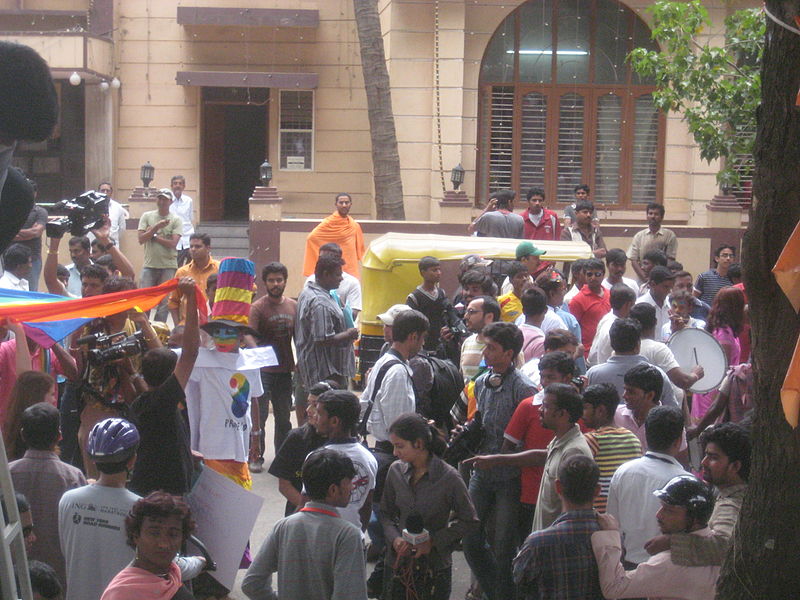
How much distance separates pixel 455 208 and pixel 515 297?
8.50 meters

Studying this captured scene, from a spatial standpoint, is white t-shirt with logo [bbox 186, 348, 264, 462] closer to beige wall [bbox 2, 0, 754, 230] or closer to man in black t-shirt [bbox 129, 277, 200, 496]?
man in black t-shirt [bbox 129, 277, 200, 496]

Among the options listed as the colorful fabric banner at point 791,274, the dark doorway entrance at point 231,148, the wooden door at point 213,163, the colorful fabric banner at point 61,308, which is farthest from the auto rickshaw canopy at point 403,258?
the wooden door at point 213,163

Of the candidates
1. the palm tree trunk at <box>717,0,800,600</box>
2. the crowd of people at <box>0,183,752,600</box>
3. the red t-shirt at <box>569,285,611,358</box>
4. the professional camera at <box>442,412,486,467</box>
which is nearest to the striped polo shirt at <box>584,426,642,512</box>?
the crowd of people at <box>0,183,752,600</box>

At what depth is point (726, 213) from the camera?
17422mm

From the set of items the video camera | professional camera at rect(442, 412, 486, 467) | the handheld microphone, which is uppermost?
the video camera

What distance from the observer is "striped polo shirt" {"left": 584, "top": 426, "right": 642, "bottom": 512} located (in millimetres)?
5719

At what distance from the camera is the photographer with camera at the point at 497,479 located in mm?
6215

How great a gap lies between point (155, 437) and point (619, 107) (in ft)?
51.8

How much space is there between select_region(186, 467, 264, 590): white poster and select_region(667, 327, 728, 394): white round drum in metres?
3.17

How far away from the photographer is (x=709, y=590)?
14.9 ft

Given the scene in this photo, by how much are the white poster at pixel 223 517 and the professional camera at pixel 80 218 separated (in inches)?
59.2

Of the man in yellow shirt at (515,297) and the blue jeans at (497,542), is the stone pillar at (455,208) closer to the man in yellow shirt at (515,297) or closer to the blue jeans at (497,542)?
the man in yellow shirt at (515,297)

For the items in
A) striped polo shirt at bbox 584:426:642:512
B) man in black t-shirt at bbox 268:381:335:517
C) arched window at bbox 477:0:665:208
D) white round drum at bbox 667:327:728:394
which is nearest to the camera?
striped polo shirt at bbox 584:426:642:512

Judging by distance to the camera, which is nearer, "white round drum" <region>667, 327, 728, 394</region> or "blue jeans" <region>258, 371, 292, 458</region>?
"white round drum" <region>667, 327, 728, 394</region>
